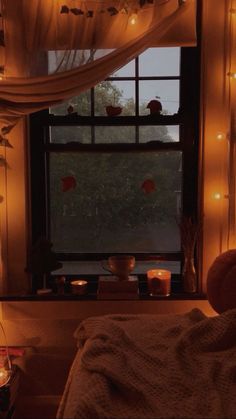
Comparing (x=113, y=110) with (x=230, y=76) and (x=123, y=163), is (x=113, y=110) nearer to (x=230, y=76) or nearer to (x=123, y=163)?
(x=123, y=163)

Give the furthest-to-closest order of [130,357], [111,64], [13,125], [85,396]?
[13,125], [111,64], [130,357], [85,396]

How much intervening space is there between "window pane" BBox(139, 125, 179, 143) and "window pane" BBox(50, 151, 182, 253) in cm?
9

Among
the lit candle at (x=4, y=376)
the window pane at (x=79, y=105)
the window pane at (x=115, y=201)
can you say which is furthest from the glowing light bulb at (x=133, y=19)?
the lit candle at (x=4, y=376)

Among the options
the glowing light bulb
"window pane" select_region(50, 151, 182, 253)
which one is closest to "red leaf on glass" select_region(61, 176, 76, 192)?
"window pane" select_region(50, 151, 182, 253)

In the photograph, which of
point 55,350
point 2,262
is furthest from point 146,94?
point 55,350

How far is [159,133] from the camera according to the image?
118 inches

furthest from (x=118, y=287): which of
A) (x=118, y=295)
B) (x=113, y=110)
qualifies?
(x=113, y=110)

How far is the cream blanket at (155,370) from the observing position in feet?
4.82

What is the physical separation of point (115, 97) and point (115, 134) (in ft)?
0.75

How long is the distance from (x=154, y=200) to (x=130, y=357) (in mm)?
1447

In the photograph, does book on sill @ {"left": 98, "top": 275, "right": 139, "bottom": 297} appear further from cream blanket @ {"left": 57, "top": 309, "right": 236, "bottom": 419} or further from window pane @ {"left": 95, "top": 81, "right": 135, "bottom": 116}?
window pane @ {"left": 95, "top": 81, "right": 135, "bottom": 116}

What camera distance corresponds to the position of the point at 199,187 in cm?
288

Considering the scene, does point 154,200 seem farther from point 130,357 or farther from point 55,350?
point 130,357

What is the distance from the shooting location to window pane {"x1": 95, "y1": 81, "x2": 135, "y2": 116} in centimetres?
295
